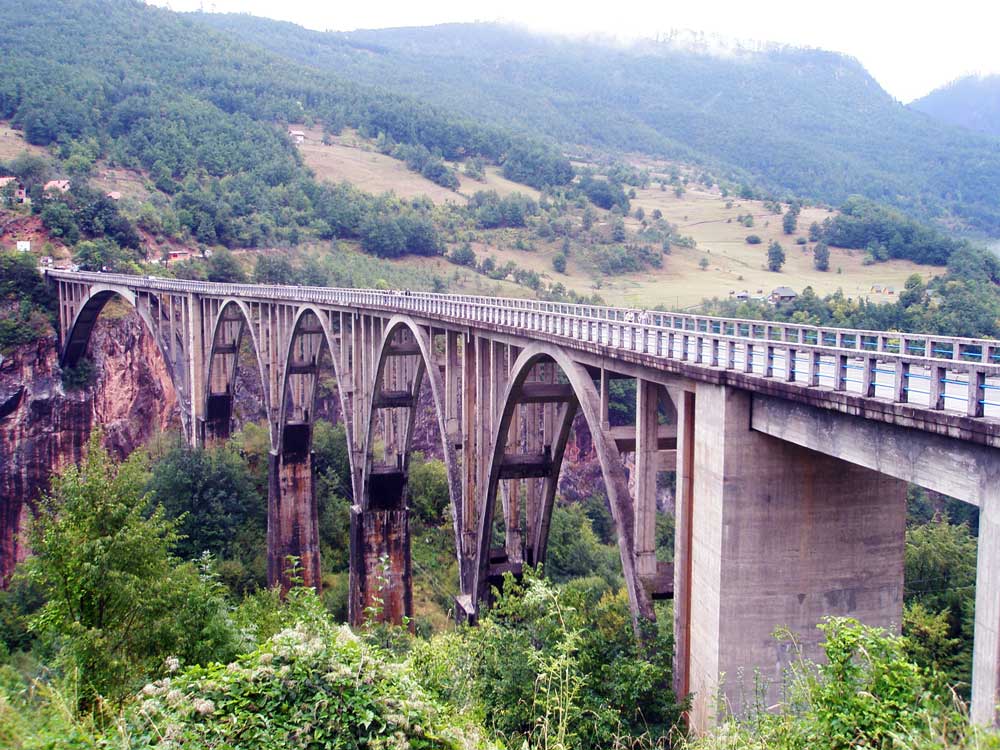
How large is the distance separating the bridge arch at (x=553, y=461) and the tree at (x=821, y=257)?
8214cm

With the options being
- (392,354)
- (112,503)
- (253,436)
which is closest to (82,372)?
(253,436)

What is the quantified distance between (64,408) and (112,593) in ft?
152

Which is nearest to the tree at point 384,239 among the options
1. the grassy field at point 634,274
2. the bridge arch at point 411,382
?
the grassy field at point 634,274

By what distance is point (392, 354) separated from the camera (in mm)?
33719

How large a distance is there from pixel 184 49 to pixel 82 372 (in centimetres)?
11971

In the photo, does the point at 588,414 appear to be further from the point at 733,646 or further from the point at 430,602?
the point at 430,602

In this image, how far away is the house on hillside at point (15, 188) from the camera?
75.5m

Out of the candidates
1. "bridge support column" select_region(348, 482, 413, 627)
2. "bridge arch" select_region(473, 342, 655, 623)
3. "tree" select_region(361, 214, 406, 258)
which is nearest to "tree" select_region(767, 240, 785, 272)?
"tree" select_region(361, 214, 406, 258)

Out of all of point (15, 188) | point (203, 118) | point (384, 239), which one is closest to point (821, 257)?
point (384, 239)

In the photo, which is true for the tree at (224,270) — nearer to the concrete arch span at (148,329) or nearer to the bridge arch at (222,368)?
the concrete arch span at (148,329)

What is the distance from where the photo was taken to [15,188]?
76875mm

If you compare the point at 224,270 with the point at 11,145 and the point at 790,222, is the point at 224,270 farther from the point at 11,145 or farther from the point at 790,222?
the point at 790,222

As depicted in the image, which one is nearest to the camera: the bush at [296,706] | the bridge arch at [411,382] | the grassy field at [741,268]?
the bush at [296,706]

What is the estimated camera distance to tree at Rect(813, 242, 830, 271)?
99713 millimetres
